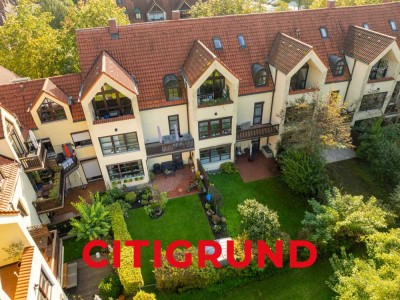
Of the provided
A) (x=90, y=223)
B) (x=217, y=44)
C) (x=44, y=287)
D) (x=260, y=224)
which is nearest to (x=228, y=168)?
(x=260, y=224)

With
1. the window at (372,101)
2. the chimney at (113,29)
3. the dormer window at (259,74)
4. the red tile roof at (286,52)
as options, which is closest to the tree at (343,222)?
the red tile roof at (286,52)

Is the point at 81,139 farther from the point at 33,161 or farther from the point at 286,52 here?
the point at 286,52

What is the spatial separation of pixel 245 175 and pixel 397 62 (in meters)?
19.6

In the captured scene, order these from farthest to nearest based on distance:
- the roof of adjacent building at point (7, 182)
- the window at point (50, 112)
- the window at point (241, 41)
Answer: the window at point (241, 41)
the window at point (50, 112)
the roof of adjacent building at point (7, 182)

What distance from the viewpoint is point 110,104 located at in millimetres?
27359

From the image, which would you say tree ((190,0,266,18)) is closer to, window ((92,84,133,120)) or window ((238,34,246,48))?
window ((238,34,246,48))

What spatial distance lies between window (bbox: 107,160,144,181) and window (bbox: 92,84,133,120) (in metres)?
5.05

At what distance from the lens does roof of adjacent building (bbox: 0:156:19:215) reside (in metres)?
18.6

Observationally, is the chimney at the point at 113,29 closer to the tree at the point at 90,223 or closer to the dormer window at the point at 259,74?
the dormer window at the point at 259,74

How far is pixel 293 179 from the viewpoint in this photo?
92.0ft

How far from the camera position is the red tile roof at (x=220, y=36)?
28.7m

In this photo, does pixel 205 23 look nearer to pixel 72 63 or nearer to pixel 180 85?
pixel 180 85

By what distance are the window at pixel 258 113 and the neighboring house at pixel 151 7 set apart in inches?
1606

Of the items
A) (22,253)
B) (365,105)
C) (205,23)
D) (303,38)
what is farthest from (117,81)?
(365,105)
